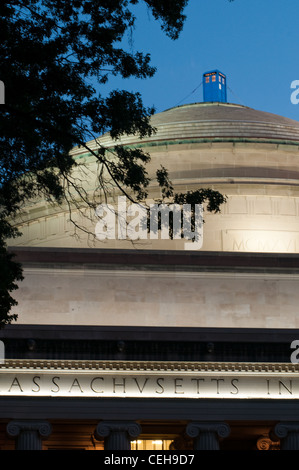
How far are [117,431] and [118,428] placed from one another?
0.31ft

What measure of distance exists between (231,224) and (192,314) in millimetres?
6656

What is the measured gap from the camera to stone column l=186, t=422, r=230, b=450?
2964 centimetres

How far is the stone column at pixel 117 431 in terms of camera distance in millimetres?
29406

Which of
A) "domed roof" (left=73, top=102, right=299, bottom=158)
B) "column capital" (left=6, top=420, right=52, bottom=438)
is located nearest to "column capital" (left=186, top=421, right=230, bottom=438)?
"column capital" (left=6, top=420, right=52, bottom=438)

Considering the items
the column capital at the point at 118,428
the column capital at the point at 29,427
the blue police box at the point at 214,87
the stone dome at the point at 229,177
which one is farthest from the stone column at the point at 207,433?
the blue police box at the point at 214,87

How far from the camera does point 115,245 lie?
1505 inches

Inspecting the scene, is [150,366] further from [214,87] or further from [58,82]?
[214,87]

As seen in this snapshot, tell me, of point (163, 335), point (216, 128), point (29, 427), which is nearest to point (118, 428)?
point (29, 427)

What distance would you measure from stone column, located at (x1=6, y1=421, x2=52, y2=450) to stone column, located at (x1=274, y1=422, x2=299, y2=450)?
243 inches

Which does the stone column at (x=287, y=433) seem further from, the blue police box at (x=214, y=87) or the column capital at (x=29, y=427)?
the blue police box at (x=214, y=87)

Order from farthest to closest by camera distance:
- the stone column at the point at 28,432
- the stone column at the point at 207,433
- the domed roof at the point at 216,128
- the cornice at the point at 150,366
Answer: the domed roof at the point at 216,128
the stone column at the point at 207,433
the cornice at the point at 150,366
the stone column at the point at 28,432

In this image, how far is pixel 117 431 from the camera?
29484mm

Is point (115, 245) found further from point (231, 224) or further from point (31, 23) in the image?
point (31, 23)

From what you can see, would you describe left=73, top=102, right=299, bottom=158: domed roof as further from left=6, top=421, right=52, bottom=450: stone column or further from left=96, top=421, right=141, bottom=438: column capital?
left=6, top=421, right=52, bottom=450: stone column
